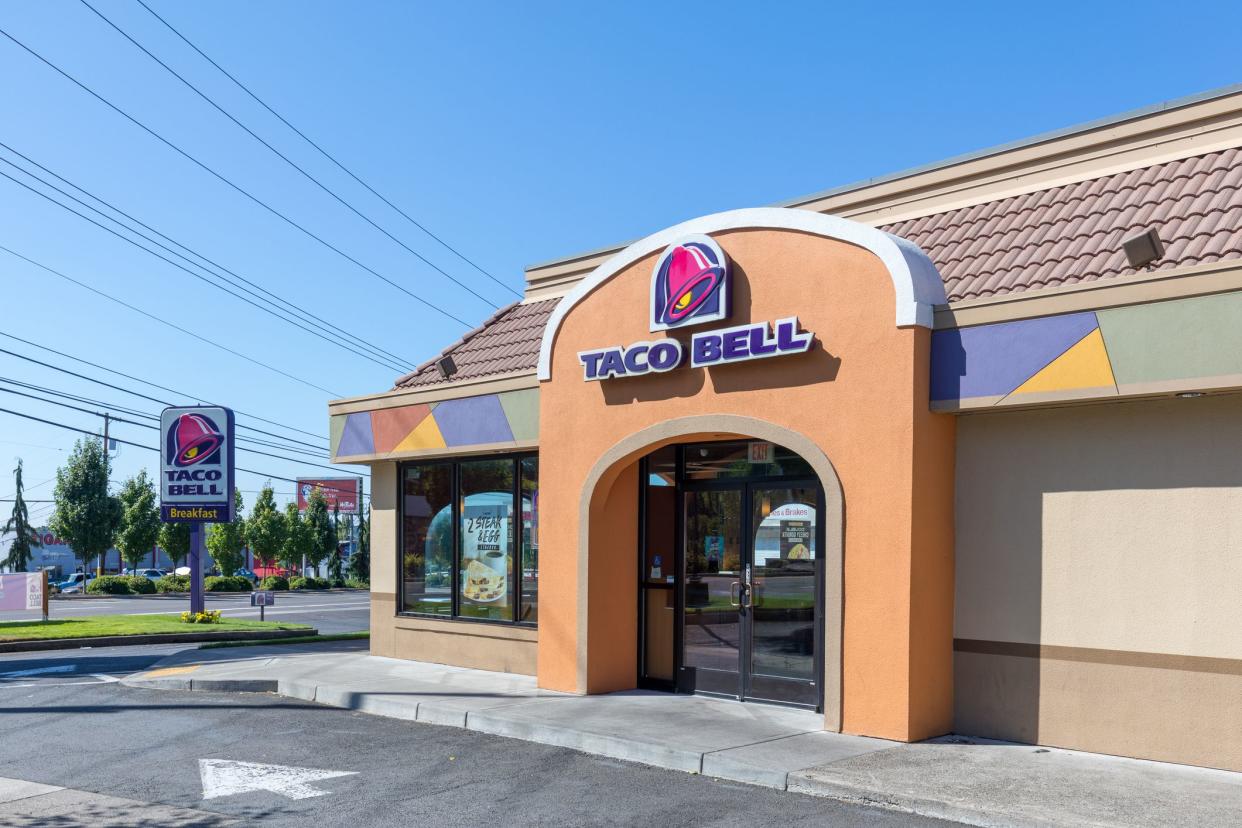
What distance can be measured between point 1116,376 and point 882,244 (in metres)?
2.39

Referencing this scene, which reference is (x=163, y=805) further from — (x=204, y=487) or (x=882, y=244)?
(x=204, y=487)

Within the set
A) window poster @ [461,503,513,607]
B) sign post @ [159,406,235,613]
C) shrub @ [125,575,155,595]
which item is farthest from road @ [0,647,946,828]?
shrub @ [125,575,155,595]

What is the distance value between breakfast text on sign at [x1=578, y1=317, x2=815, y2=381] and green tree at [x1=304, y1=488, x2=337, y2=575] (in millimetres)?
65200

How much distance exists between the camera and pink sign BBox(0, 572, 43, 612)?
27.9m

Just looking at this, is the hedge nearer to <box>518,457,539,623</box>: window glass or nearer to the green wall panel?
<box>518,457,539,623</box>: window glass

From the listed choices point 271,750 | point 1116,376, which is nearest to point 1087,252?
point 1116,376

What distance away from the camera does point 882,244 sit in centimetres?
984

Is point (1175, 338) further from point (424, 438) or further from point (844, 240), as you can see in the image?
point (424, 438)

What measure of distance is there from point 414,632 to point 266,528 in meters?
58.3

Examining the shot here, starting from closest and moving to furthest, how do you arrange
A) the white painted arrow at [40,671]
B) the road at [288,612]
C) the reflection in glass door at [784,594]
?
1. the reflection in glass door at [784,594]
2. the white painted arrow at [40,671]
3. the road at [288,612]

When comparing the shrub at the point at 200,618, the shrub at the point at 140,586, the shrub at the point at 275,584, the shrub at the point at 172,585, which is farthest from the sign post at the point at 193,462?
the shrub at the point at 275,584

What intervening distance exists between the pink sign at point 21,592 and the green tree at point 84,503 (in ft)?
97.5

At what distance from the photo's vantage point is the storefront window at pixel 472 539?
563 inches

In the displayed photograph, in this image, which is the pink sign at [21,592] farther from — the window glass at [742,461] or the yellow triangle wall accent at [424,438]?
the window glass at [742,461]
